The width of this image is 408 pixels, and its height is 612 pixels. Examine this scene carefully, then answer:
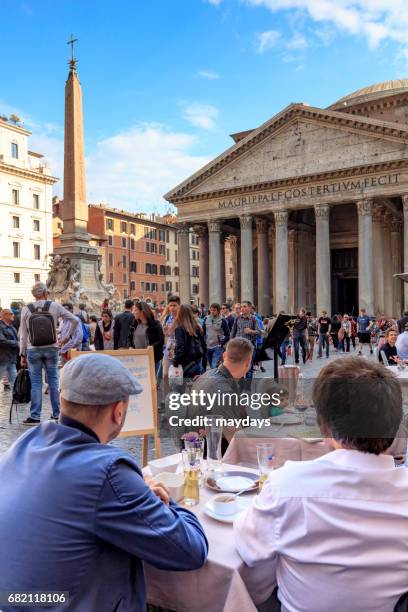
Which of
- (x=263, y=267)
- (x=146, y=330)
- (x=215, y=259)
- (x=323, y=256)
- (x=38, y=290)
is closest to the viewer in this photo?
(x=38, y=290)

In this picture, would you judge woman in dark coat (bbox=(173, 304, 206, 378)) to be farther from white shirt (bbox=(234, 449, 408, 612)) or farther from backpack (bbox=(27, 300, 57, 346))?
white shirt (bbox=(234, 449, 408, 612))

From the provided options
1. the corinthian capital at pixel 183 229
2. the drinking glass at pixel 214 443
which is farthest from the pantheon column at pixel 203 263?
the drinking glass at pixel 214 443

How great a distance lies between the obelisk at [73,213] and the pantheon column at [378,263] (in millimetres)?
17369

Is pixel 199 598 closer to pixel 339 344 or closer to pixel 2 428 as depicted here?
pixel 2 428

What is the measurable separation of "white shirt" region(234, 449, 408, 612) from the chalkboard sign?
7.77 feet

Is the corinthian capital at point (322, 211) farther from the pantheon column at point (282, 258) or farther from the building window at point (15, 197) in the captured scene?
the building window at point (15, 197)

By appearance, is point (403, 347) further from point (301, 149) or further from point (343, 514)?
point (301, 149)

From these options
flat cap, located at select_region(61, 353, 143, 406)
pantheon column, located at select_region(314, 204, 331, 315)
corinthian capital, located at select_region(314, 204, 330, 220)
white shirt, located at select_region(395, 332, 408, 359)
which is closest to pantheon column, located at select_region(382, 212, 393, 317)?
pantheon column, located at select_region(314, 204, 331, 315)

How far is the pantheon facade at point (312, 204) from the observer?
2464cm

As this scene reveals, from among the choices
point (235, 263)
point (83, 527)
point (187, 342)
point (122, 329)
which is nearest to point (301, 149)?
point (235, 263)

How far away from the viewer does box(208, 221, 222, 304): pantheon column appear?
29.1 metres

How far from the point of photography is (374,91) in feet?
109

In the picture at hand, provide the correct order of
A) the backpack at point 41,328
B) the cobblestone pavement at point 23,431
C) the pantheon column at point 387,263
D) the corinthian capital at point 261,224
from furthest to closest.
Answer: the corinthian capital at point 261,224 < the pantheon column at point 387,263 < the backpack at point 41,328 < the cobblestone pavement at point 23,431

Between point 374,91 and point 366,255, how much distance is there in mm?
14622
